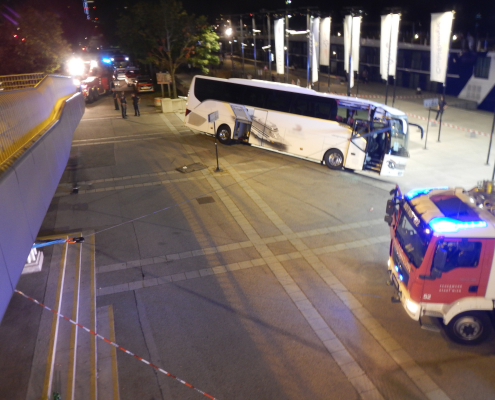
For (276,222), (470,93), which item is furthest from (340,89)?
(276,222)

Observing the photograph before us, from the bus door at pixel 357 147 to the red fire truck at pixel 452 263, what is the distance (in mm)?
8677

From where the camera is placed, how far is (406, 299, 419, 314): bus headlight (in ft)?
22.7

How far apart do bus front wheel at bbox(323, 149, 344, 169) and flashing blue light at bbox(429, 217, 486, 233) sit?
34.0ft

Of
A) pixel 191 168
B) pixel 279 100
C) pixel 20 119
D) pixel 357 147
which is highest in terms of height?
pixel 20 119

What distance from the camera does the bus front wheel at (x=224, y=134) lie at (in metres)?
20.8

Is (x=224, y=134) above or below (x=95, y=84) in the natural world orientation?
below

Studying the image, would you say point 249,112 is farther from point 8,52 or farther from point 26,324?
point 8,52

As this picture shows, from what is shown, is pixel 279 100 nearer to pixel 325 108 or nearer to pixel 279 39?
pixel 325 108

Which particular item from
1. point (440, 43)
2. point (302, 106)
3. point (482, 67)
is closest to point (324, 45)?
point (440, 43)

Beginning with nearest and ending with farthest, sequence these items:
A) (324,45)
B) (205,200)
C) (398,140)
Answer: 1. (205,200)
2. (398,140)
3. (324,45)

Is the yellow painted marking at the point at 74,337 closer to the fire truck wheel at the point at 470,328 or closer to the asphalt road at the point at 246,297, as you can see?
the asphalt road at the point at 246,297

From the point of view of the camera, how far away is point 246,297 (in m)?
8.59

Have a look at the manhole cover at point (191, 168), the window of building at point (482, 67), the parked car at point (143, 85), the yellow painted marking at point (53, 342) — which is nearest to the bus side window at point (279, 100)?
the manhole cover at point (191, 168)

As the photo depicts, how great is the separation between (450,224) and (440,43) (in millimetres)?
15389
